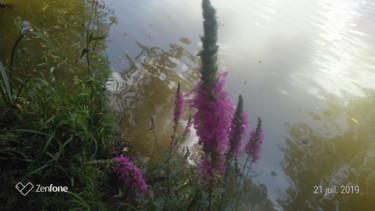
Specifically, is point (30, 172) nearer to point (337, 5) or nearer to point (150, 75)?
point (150, 75)

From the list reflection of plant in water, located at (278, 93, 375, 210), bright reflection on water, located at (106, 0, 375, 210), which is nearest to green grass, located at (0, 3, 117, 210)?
bright reflection on water, located at (106, 0, 375, 210)

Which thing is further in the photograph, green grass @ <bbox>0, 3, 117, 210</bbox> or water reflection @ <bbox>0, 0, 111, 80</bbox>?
water reflection @ <bbox>0, 0, 111, 80</bbox>

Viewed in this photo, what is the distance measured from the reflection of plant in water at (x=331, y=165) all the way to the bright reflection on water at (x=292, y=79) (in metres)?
0.01

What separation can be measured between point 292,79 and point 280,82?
0.34 meters

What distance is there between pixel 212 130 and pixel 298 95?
4.82 metres

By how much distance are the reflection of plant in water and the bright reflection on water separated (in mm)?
15

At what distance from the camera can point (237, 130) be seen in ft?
7.92

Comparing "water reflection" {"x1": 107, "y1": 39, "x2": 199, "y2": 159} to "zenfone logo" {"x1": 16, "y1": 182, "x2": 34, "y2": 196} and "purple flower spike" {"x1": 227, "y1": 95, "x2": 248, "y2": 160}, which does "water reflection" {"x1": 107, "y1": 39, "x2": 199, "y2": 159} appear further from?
"purple flower spike" {"x1": 227, "y1": 95, "x2": 248, "y2": 160}

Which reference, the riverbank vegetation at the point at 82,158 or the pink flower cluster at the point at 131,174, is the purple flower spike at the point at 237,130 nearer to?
the riverbank vegetation at the point at 82,158

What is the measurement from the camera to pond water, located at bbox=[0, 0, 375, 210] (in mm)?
4621

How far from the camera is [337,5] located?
11.0 metres

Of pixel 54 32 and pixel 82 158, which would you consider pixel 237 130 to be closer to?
pixel 82 158

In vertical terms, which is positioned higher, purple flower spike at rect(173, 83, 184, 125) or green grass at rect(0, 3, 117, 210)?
purple flower spike at rect(173, 83, 184, 125)

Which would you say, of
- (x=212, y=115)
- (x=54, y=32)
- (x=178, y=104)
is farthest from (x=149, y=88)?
(x=212, y=115)
